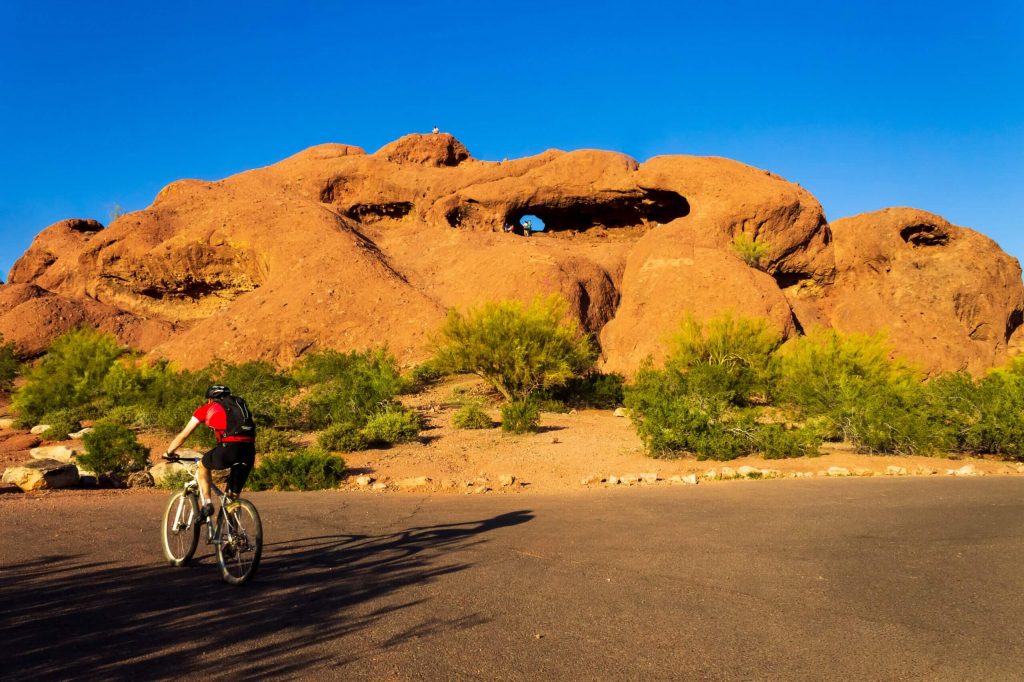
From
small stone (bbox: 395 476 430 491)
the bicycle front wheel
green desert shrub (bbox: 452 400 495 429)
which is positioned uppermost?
green desert shrub (bbox: 452 400 495 429)

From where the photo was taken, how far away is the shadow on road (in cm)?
335

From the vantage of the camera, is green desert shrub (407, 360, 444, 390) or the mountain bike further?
green desert shrub (407, 360, 444, 390)

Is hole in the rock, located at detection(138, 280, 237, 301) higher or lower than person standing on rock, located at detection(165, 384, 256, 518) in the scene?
higher

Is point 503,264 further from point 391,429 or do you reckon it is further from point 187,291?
point 187,291

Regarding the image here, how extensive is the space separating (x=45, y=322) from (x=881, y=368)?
1611 inches

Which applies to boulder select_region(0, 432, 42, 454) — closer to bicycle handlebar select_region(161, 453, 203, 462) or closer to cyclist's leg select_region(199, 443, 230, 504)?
bicycle handlebar select_region(161, 453, 203, 462)

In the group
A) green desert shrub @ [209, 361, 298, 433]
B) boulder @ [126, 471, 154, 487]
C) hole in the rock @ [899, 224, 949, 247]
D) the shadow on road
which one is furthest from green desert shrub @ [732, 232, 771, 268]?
the shadow on road

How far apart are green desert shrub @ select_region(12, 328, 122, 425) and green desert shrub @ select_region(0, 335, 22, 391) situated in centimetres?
562

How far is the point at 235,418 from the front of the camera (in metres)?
5.19

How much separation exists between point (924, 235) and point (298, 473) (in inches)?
1547

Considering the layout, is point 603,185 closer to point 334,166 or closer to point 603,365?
point 603,365

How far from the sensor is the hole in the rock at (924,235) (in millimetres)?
36969

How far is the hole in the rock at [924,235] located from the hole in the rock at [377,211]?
101ft

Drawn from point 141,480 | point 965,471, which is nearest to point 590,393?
point 965,471
